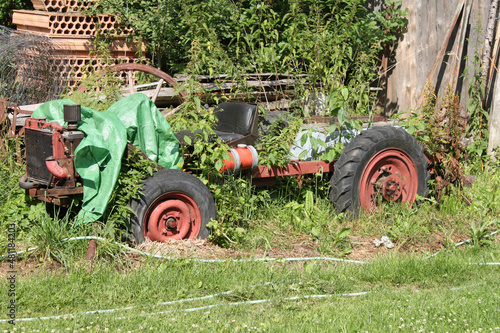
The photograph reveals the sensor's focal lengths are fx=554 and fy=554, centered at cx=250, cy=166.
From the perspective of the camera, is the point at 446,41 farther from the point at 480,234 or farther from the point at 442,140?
the point at 480,234

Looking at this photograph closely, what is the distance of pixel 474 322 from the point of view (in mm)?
3795

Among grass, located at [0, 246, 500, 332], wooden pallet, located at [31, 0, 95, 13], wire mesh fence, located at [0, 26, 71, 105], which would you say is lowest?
grass, located at [0, 246, 500, 332]

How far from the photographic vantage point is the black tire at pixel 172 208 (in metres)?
4.70

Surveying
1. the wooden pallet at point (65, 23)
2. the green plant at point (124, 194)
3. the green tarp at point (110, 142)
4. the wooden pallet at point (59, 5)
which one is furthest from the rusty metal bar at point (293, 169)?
the wooden pallet at point (59, 5)

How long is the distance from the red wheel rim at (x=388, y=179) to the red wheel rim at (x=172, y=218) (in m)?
1.87

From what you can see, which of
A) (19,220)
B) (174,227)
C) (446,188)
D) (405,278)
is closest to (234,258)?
(174,227)

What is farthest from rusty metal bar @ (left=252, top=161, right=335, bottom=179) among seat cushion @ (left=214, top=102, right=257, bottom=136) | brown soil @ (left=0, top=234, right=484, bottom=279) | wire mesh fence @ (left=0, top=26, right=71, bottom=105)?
wire mesh fence @ (left=0, top=26, right=71, bottom=105)

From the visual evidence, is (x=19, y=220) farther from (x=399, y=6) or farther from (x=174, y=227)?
(x=399, y=6)

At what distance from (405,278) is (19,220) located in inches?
135

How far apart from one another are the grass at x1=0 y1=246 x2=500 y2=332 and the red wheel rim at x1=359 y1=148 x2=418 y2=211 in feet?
3.61

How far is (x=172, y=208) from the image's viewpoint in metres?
4.93

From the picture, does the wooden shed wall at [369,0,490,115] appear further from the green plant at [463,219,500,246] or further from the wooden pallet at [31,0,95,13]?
the wooden pallet at [31,0,95,13]

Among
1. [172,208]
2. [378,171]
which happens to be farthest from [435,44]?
[172,208]

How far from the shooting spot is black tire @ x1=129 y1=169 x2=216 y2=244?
4699mm
